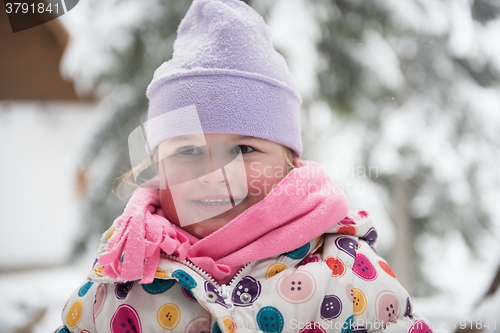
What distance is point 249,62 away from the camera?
2.21 feet

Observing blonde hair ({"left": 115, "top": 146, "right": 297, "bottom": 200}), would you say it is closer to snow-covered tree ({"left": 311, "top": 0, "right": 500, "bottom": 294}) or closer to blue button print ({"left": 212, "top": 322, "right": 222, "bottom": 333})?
blue button print ({"left": 212, "top": 322, "right": 222, "bottom": 333})

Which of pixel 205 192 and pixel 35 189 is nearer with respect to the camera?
pixel 205 192

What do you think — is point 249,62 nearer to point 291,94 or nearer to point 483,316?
point 291,94

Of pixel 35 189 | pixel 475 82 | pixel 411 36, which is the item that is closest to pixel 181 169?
pixel 35 189

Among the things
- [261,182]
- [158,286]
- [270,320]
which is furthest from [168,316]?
[261,182]

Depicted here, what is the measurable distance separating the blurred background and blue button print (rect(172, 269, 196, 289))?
46 centimetres

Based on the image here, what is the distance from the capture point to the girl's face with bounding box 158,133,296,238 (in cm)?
65

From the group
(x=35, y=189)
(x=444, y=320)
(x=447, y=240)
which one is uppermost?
(x=35, y=189)

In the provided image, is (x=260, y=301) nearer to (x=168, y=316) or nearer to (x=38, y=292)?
(x=168, y=316)

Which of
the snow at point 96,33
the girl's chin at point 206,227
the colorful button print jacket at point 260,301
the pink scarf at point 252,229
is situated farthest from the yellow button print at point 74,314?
the snow at point 96,33

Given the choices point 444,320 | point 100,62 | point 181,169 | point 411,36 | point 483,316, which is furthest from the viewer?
point 411,36

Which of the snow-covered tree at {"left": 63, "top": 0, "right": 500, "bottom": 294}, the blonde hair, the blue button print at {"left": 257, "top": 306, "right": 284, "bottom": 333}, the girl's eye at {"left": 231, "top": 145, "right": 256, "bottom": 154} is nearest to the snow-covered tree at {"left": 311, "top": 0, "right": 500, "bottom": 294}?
the snow-covered tree at {"left": 63, "top": 0, "right": 500, "bottom": 294}

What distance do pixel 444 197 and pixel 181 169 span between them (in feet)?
3.42

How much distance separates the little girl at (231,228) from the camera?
0.57 m
